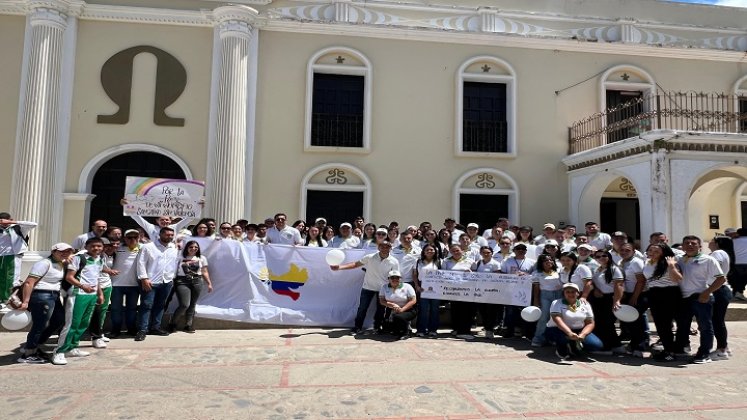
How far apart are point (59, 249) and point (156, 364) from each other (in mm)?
1752

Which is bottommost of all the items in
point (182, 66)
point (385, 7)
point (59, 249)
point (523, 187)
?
point (59, 249)

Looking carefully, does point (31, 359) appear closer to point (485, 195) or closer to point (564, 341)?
point (564, 341)

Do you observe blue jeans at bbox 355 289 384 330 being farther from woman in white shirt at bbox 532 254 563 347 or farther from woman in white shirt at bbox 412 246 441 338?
woman in white shirt at bbox 532 254 563 347

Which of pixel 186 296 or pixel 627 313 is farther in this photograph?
pixel 186 296

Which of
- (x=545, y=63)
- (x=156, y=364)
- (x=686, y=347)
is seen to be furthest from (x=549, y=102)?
(x=156, y=364)

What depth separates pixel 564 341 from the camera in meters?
6.41

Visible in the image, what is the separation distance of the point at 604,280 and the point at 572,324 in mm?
843

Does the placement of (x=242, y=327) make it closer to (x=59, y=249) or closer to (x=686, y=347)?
(x=59, y=249)

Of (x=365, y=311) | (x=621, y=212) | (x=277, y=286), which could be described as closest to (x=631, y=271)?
(x=365, y=311)

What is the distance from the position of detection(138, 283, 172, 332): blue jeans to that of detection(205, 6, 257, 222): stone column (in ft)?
14.5

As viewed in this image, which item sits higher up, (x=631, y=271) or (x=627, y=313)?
(x=631, y=271)

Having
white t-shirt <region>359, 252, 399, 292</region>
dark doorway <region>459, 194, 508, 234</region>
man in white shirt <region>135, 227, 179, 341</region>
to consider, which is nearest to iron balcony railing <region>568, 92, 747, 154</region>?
dark doorway <region>459, 194, 508, 234</region>

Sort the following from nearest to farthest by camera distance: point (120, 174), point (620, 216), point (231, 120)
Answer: point (231, 120) < point (120, 174) < point (620, 216)

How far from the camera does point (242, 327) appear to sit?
321 inches
